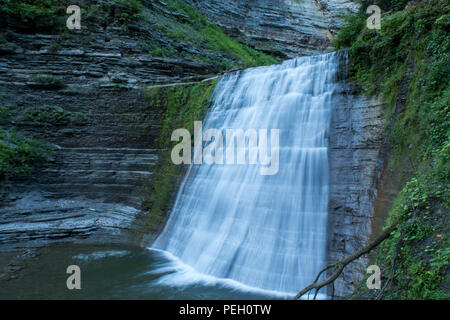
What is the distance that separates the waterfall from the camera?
5.09m

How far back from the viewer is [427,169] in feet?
12.6

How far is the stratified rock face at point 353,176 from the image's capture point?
4.48 m

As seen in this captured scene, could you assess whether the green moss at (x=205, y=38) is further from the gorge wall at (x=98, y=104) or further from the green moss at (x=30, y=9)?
the green moss at (x=30, y=9)

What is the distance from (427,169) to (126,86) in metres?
10.1

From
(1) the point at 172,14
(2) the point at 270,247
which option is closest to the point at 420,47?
(2) the point at 270,247

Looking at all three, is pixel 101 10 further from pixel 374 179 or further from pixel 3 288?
pixel 374 179

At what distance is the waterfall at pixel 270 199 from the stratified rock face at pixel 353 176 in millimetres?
203

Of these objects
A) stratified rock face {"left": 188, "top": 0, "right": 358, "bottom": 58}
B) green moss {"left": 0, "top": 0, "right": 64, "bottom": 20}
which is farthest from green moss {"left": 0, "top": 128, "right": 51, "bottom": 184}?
stratified rock face {"left": 188, "top": 0, "right": 358, "bottom": 58}

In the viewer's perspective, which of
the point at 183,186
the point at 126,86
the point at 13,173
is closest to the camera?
the point at 183,186

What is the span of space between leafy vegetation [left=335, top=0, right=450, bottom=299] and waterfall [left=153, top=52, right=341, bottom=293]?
1.07 meters
